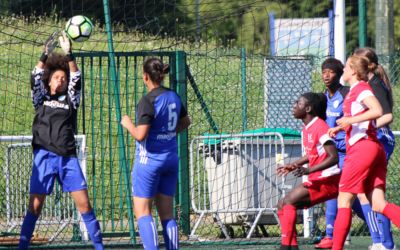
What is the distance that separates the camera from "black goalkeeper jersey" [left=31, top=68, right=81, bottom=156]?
8.32 metres

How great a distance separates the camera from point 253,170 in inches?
440

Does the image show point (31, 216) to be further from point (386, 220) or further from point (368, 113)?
point (386, 220)

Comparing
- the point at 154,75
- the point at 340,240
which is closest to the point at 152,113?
the point at 154,75

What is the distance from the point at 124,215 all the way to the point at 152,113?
13.9 ft

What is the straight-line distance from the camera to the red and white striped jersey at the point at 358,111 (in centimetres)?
826

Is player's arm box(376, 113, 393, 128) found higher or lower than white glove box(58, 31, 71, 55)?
lower

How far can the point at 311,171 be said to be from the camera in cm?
881

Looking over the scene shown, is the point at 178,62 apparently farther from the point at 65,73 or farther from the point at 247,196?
the point at 65,73

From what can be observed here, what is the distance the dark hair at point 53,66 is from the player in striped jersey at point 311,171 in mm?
2116

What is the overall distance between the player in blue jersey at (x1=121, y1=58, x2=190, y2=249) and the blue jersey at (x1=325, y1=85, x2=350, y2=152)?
6.93 ft

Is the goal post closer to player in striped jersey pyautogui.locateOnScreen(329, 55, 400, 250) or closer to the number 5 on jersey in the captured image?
the number 5 on jersey

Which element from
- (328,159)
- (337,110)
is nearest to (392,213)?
(328,159)

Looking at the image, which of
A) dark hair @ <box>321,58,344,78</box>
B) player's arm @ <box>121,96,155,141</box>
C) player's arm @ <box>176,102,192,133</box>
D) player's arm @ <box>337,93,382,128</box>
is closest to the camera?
player's arm @ <box>121,96,155,141</box>

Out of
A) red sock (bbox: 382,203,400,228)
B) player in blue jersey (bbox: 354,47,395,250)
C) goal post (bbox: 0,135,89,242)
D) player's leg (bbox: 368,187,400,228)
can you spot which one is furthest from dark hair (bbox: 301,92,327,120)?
goal post (bbox: 0,135,89,242)
